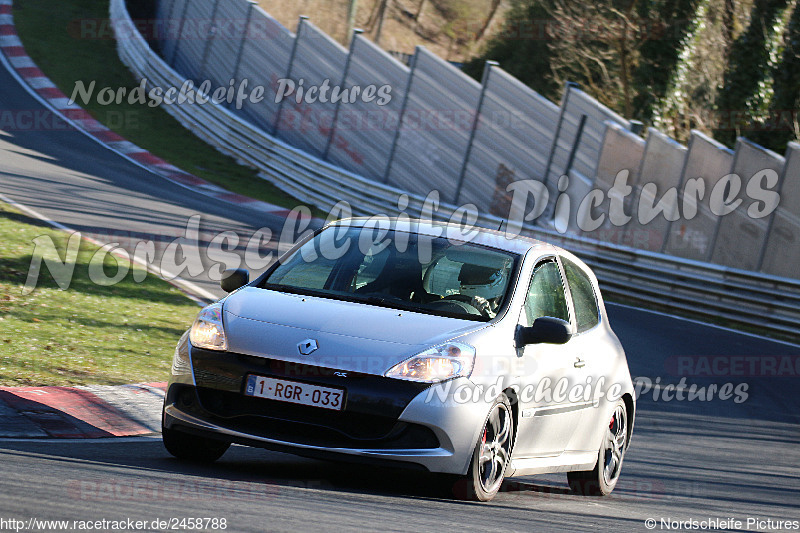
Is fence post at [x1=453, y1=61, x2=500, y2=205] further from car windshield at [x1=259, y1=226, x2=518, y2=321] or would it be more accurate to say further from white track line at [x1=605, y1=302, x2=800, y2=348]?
car windshield at [x1=259, y1=226, x2=518, y2=321]

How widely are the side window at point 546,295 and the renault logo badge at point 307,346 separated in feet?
4.75

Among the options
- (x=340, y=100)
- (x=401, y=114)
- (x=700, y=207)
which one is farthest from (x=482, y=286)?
(x=340, y=100)

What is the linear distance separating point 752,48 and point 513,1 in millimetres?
20329

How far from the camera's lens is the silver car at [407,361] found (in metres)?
5.79

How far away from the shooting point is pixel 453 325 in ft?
20.6

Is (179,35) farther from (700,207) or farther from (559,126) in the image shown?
(700,207)

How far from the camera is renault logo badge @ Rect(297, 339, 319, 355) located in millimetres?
5852

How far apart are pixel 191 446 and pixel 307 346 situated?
1028 mm

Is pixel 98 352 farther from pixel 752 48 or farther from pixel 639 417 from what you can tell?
pixel 752 48

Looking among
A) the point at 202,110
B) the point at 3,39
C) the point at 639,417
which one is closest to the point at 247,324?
the point at 639,417

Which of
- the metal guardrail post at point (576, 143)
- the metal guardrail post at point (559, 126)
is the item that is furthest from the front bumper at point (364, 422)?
the metal guardrail post at point (559, 126)

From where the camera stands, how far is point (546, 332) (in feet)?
20.9

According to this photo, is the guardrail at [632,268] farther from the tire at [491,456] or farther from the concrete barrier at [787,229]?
the tire at [491,456]

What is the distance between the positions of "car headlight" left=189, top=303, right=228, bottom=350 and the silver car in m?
0.01
